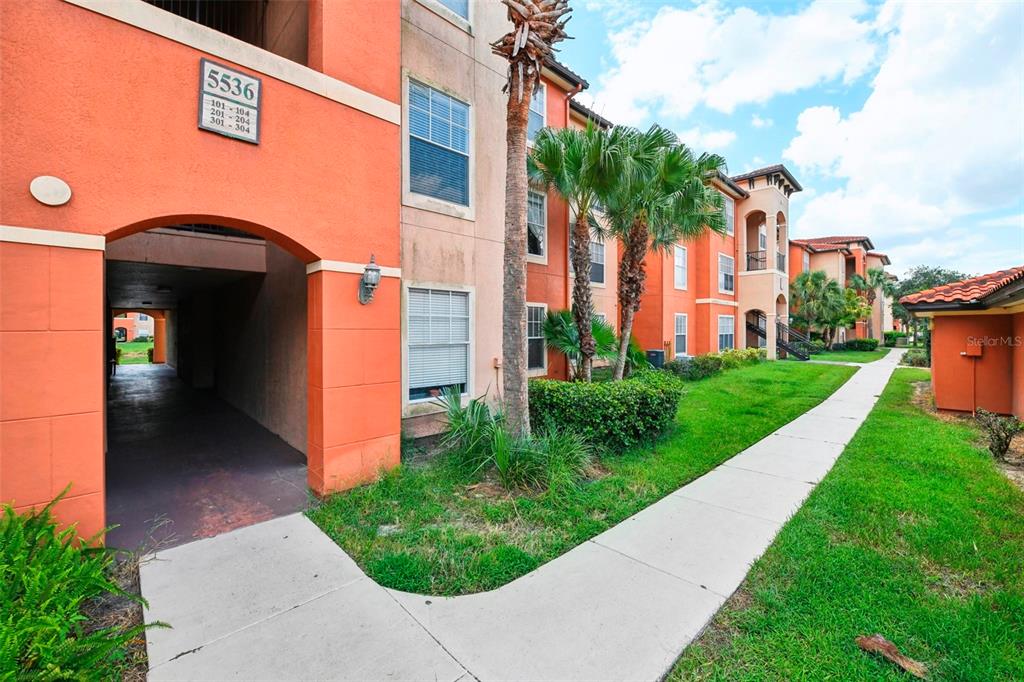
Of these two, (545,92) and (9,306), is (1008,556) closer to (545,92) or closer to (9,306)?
(9,306)

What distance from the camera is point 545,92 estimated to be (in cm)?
1130

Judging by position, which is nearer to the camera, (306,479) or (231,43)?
(231,43)

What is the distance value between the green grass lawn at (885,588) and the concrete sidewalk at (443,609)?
240 mm

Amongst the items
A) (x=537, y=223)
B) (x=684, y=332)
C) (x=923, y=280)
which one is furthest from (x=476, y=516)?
(x=923, y=280)

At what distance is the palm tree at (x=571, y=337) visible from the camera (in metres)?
10.7

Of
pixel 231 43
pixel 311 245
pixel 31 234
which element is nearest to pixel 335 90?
pixel 231 43

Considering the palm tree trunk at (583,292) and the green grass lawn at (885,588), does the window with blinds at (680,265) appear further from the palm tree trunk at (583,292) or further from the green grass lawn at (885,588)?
the green grass lawn at (885,588)

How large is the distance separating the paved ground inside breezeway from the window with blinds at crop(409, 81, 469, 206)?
5.47 meters

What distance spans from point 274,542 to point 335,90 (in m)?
5.85

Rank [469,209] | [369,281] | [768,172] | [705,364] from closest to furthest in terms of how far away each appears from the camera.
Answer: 1. [369,281]
2. [469,209]
3. [705,364]
4. [768,172]

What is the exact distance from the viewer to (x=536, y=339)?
11219 millimetres

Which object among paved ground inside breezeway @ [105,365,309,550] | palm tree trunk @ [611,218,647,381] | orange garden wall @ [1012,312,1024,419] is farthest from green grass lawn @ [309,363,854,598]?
orange garden wall @ [1012,312,1024,419]

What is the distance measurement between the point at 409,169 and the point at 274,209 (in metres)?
2.96

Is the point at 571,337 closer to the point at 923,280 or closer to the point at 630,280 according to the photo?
the point at 630,280
